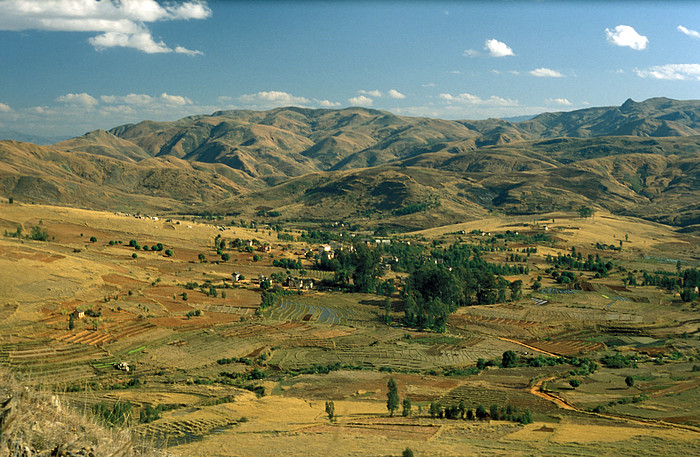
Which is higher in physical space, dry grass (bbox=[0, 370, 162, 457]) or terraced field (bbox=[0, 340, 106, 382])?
dry grass (bbox=[0, 370, 162, 457])

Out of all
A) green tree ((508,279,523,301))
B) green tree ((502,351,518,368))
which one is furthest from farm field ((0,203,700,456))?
green tree ((508,279,523,301))

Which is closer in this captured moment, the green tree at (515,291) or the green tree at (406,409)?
the green tree at (406,409)

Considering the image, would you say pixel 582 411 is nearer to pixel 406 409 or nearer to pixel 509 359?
pixel 406 409

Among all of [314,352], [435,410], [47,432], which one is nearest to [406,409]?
[435,410]

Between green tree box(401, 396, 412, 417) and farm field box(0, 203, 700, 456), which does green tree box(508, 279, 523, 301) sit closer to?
farm field box(0, 203, 700, 456)

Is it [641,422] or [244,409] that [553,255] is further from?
[244,409]

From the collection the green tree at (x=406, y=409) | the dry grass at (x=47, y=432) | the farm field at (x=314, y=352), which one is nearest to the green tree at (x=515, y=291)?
the farm field at (x=314, y=352)

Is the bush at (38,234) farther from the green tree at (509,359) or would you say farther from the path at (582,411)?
the path at (582,411)
